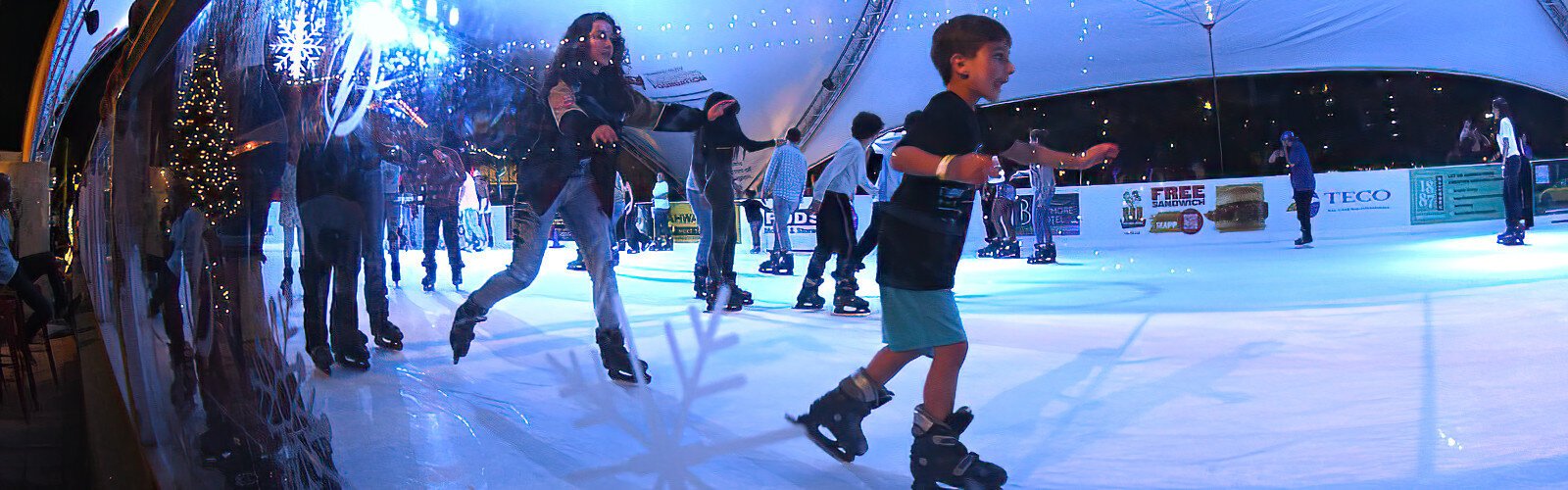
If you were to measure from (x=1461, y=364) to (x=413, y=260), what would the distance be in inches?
27.7

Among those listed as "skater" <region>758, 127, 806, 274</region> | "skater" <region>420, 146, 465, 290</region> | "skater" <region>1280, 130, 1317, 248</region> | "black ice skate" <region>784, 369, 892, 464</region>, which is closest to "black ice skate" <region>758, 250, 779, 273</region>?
"skater" <region>758, 127, 806, 274</region>

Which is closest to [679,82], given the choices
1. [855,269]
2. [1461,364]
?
[855,269]

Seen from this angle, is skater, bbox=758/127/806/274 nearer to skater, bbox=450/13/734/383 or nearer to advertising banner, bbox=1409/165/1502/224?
skater, bbox=450/13/734/383

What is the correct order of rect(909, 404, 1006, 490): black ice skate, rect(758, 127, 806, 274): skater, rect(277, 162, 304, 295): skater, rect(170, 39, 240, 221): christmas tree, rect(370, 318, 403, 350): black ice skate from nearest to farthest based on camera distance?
rect(909, 404, 1006, 490): black ice skate
rect(758, 127, 806, 274): skater
rect(370, 318, 403, 350): black ice skate
rect(277, 162, 304, 295): skater
rect(170, 39, 240, 221): christmas tree

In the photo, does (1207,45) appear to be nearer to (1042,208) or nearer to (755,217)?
(1042,208)

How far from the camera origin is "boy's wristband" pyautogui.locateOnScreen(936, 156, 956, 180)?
0.53 m

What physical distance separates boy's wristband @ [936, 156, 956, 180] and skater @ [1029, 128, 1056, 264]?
6cm

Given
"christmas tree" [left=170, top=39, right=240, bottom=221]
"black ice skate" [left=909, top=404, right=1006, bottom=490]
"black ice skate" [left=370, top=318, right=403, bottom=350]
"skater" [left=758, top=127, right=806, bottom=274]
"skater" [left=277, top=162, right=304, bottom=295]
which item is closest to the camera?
"black ice skate" [left=909, top=404, right=1006, bottom=490]

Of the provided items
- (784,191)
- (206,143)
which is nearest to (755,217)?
(784,191)

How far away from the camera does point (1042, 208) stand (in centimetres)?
60

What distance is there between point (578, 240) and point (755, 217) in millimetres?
116

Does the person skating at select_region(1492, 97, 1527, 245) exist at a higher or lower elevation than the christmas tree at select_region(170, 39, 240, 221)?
lower

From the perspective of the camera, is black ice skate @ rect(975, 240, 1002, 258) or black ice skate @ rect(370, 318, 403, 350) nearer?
black ice skate @ rect(975, 240, 1002, 258)

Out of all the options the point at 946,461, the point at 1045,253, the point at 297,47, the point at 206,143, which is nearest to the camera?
the point at 946,461
